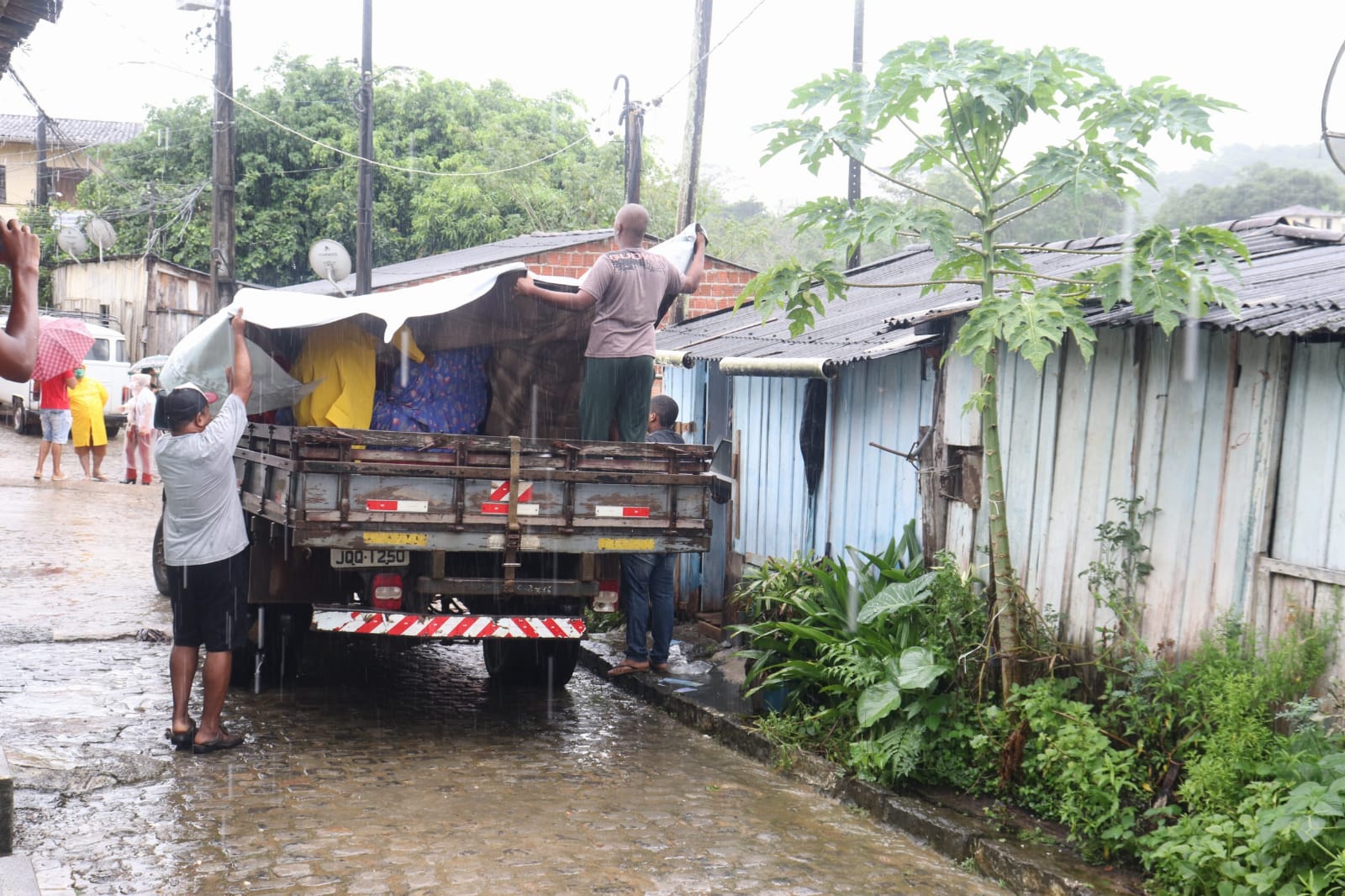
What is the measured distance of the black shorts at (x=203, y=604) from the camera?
639cm

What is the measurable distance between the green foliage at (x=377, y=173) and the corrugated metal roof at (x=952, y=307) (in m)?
17.5

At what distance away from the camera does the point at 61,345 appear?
14.0 meters

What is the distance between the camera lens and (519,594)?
7039 millimetres

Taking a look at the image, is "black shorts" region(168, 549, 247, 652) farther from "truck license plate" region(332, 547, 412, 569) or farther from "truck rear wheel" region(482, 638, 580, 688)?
"truck rear wheel" region(482, 638, 580, 688)

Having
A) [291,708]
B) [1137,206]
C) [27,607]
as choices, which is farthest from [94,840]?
[27,607]

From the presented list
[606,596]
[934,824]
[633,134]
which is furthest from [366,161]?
[934,824]

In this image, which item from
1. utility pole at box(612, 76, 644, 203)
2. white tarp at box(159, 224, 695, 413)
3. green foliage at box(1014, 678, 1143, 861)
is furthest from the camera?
utility pole at box(612, 76, 644, 203)

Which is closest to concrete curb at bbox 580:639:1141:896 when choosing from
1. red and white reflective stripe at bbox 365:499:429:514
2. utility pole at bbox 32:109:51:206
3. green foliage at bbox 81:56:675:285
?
red and white reflective stripe at bbox 365:499:429:514

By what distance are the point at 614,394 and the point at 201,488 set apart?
2578 mm

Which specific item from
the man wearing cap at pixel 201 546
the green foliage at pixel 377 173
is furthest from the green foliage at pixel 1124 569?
the green foliage at pixel 377 173

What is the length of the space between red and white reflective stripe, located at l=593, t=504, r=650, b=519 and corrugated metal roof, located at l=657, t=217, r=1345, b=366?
4.62 ft

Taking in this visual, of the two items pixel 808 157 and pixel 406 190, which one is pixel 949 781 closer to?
pixel 808 157

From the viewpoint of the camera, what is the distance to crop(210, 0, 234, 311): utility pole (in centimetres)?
1867

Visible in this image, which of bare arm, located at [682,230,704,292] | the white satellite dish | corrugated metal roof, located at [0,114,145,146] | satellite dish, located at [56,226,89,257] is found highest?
corrugated metal roof, located at [0,114,145,146]
